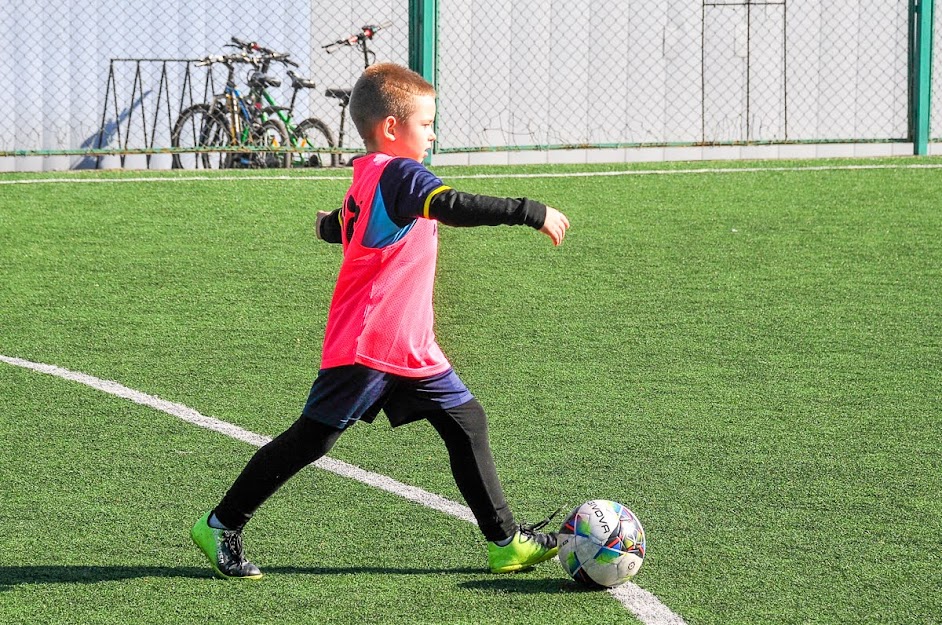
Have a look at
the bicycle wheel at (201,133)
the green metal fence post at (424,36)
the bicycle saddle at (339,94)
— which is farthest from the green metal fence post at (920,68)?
the bicycle wheel at (201,133)

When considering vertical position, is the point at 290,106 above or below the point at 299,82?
below

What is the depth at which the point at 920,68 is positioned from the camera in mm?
12391

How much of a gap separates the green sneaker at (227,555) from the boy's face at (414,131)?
116 cm

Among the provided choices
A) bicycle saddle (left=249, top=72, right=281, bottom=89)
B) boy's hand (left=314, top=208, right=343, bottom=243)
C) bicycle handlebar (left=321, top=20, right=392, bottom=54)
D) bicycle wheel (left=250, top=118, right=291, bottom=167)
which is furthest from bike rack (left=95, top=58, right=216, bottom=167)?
boy's hand (left=314, top=208, right=343, bottom=243)

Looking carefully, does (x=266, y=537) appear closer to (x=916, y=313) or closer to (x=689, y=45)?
(x=916, y=313)

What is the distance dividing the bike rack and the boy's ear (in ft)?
27.3

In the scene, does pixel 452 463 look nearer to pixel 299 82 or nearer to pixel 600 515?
pixel 600 515

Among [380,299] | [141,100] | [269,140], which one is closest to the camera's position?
[380,299]

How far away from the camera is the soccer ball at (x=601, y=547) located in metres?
3.73

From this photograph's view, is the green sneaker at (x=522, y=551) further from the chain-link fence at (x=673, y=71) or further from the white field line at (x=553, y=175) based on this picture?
the chain-link fence at (x=673, y=71)

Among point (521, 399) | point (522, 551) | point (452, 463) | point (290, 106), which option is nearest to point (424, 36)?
point (290, 106)

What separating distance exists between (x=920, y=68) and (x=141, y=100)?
7.08 meters

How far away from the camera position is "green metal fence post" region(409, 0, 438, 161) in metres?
11.3

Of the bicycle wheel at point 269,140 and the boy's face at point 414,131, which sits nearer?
the boy's face at point 414,131
